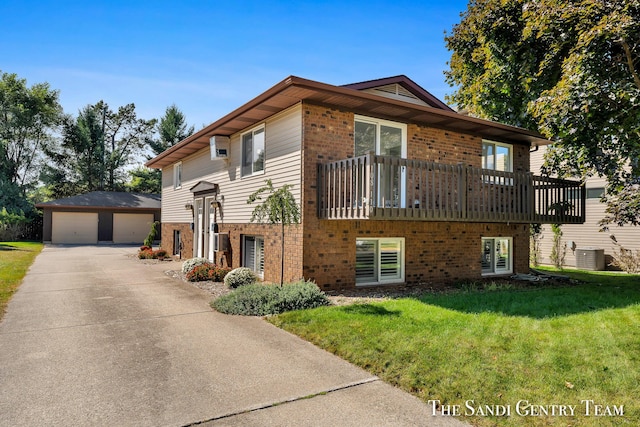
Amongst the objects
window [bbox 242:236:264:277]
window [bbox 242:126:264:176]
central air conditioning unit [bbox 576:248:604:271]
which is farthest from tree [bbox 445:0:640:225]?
window [bbox 242:236:264:277]

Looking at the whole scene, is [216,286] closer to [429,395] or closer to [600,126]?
[429,395]

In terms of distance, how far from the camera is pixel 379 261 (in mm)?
9750

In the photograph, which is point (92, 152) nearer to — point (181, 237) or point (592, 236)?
point (181, 237)

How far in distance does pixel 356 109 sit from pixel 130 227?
26164mm

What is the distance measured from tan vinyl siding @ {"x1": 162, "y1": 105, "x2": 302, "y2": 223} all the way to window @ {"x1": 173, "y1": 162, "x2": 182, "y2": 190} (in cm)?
30

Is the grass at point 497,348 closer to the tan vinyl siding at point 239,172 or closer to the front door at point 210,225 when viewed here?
the tan vinyl siding at point 239,172

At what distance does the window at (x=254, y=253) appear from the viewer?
10.9 meters

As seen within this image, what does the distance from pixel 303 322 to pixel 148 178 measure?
39720mm

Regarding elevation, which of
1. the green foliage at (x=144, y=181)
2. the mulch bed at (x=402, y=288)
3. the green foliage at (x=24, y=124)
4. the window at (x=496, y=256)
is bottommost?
the mulch bed at (x=402, y=288)

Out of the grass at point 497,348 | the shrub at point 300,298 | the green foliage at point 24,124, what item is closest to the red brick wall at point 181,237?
the shrub at point 300,298

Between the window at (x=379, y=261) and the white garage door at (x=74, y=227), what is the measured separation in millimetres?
25845

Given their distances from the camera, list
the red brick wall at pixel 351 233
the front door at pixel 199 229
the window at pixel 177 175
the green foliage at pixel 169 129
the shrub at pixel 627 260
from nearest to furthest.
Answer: the red brick wall at pixel 351 233 < the shrub at pixel 627 260 < the front door at pixel 199 229 < the window at pixel 177 175 < the green foliage at pixel 169 129

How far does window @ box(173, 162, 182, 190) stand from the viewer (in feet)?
58.1

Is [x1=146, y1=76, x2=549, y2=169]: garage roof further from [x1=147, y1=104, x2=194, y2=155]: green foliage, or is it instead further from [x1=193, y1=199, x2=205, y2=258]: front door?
[x1=147, y1=104, x2=194, y2=155]: green foliage
